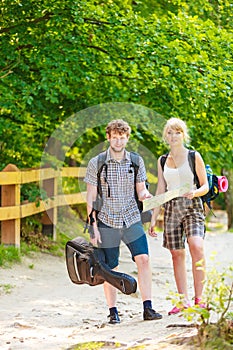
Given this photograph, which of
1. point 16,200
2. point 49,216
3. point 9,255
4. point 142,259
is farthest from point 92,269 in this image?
point 49,216

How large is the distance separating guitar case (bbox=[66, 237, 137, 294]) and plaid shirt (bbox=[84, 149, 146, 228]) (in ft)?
1.05

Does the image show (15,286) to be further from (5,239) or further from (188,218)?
(188,218)

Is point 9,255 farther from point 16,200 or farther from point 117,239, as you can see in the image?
point 117,239

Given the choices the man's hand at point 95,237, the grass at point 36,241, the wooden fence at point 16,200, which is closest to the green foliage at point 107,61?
the wooden fence at point 16,200

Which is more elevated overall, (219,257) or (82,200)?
(82,200)

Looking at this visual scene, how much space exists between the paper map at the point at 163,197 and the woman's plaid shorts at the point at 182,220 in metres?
0.10

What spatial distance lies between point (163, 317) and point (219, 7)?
735 centimetres

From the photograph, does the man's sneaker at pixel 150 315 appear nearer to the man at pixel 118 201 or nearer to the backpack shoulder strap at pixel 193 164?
the man at pixel 118 201

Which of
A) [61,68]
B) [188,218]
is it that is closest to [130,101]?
[61,68]

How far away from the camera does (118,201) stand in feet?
20.6

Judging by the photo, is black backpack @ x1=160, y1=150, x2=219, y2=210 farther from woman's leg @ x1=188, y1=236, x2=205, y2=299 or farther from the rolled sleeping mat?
woman's leg @ x1=188, y1=236, x2=205, y2=299

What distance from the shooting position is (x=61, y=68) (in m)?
9.62

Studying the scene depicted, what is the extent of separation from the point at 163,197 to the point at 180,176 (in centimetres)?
31

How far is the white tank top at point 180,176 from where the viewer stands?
21.3 ft
